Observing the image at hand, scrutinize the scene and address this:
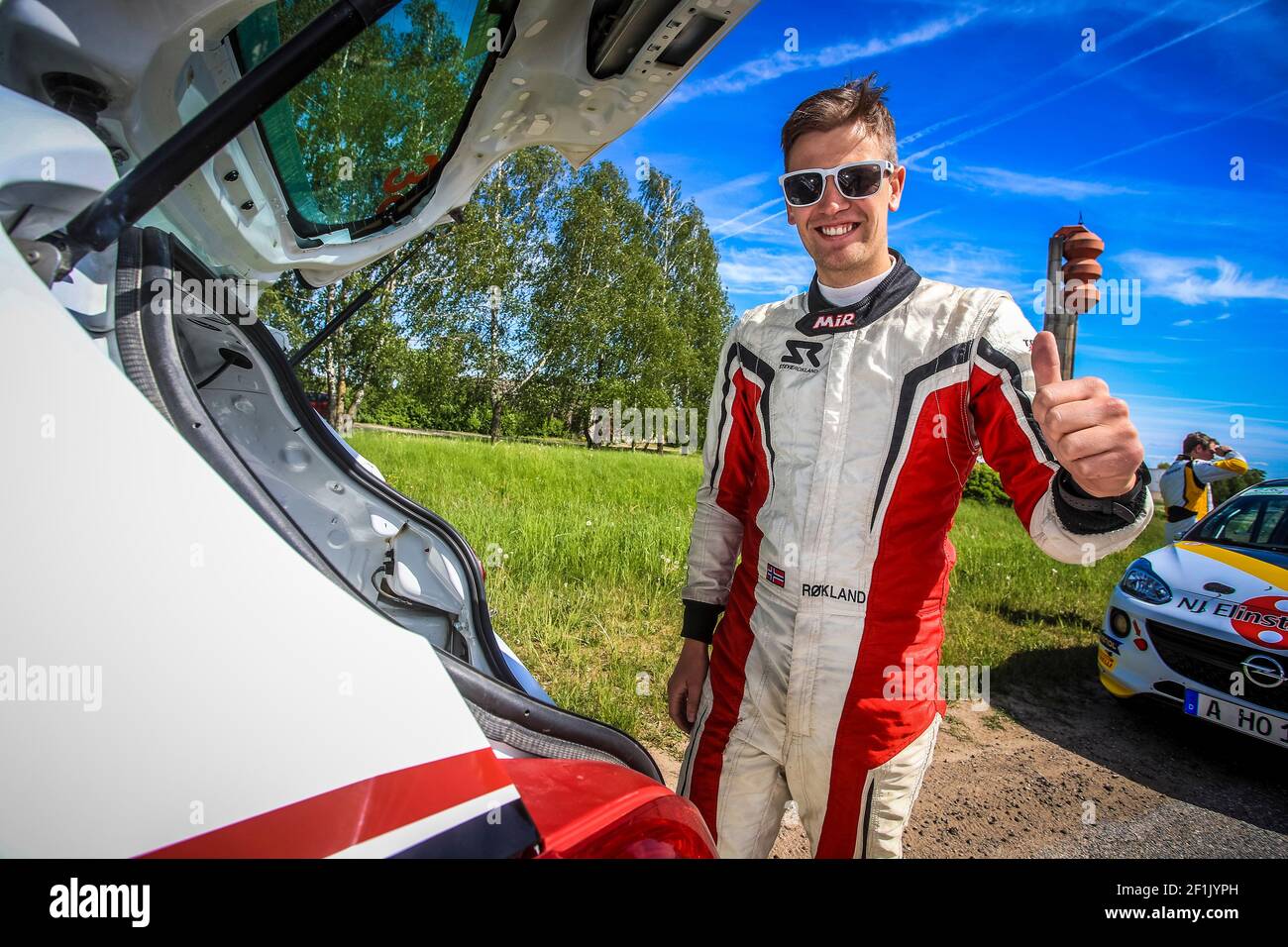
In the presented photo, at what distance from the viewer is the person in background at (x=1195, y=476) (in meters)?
5.54

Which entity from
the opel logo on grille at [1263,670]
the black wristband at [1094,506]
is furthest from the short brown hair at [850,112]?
the opel logo on grille at [1263,670]

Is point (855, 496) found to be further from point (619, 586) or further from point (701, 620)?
point (619, 586)

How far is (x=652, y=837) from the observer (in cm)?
80

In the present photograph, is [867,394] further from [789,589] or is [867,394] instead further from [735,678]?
[735,678]

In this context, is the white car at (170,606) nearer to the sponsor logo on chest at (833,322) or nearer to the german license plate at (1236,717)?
the sponsor logo on chest at (833,322)

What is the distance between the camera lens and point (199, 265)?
123 centimetres

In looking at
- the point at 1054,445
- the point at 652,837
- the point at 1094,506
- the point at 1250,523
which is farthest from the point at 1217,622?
the point at 652,837

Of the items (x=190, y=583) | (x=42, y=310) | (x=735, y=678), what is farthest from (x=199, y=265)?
(x=735, y=678)

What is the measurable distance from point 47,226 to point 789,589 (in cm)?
143

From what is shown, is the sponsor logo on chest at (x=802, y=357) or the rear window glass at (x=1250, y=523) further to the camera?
the rear window glass at (x=1250, y=523)

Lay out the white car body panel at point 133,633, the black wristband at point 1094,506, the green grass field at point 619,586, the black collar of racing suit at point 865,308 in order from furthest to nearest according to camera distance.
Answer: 1. the green grass field at point 619,586
2. the black collar of racing suit at point 865,308
3. the black wristband at point 1094,506
4. the white car body panel at point 133,633

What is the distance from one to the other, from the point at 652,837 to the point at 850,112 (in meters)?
1.59

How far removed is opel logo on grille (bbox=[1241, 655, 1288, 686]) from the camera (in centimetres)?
316

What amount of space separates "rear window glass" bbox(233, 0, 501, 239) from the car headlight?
14.1 ft
